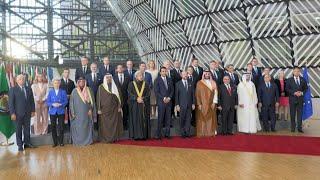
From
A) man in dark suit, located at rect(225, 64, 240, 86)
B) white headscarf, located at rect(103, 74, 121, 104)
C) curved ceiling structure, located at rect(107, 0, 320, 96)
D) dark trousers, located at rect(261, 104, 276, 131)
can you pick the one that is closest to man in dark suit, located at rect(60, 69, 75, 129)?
white headscarf, located at rect(103, 74, 121, 104)

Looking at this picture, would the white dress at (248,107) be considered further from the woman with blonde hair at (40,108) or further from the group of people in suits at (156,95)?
the woman with blonde hair at (40,108)

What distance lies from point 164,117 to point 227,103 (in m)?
1.91

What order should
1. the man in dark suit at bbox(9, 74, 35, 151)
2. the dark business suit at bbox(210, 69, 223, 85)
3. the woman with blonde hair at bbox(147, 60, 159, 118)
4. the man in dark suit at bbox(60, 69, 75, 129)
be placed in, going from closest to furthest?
the man in dark suit at bbox(9, 74, 35, 151) → the man in dark suit at bbox(60, 69, 75, 129) → the woman with blonde hair at bbox(147, 60, 159, 118) → the dark business suit at bbox(210, 69, 223, 85)

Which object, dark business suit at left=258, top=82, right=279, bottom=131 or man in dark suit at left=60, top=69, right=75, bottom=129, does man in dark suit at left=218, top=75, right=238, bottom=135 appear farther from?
man in dark suit at left=60, top=69, right=75, bottom=129

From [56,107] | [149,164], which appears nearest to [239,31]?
[56,107]

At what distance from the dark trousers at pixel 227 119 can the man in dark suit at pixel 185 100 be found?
1021 millimetres

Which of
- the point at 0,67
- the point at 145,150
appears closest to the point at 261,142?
the point at 145,150

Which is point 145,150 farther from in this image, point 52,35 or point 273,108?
point 52,35

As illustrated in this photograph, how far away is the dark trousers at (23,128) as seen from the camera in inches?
379

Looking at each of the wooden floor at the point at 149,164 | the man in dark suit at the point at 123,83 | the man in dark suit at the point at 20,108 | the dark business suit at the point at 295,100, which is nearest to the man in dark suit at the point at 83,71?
the man in dark suit at the point at 123,83

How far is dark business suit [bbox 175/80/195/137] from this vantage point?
1134 centimetres

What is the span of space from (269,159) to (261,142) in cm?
229

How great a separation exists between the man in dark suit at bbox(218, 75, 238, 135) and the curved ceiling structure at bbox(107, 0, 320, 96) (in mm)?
7900

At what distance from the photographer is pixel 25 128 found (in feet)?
32.2
